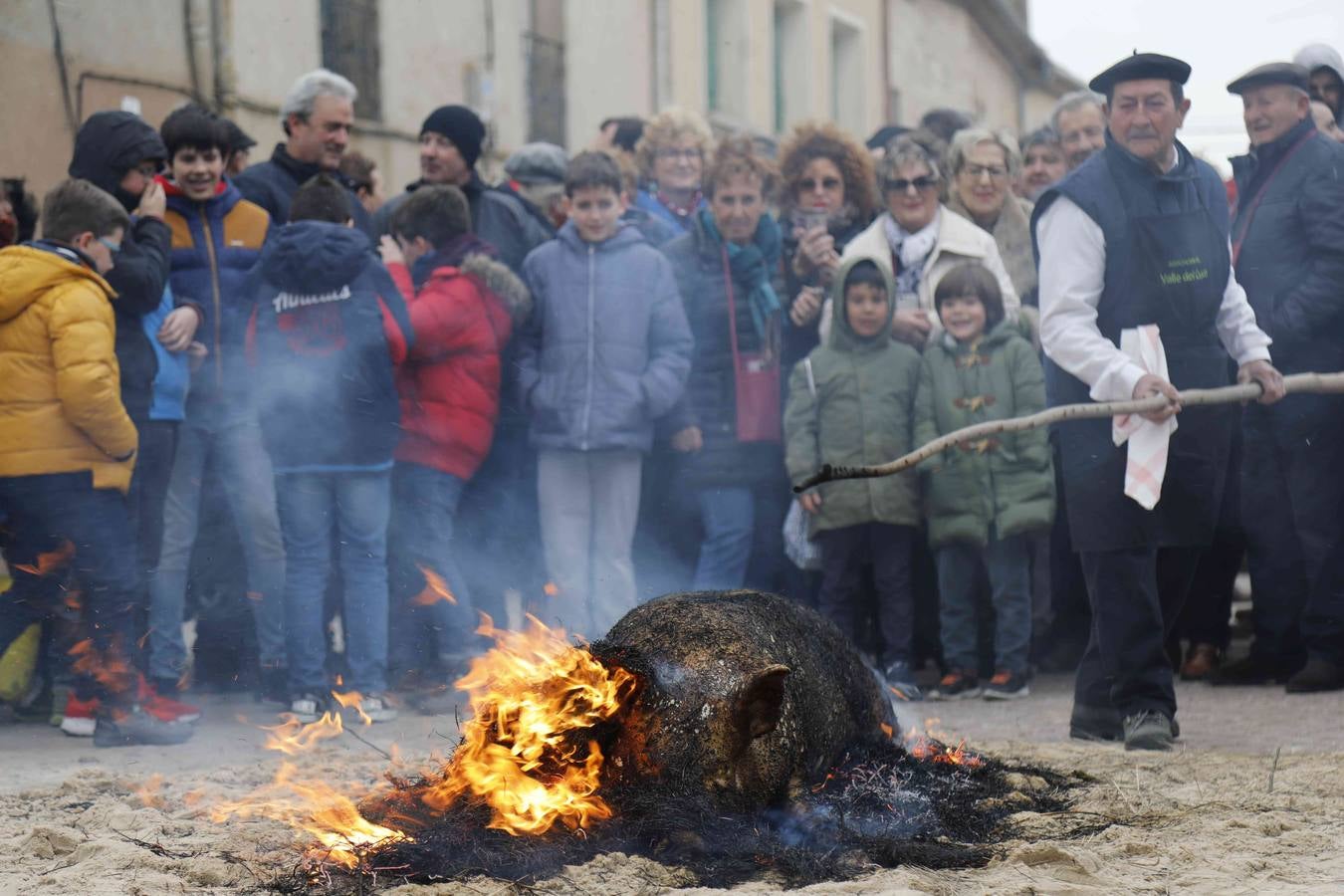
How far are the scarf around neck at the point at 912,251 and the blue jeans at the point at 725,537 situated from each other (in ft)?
4.42

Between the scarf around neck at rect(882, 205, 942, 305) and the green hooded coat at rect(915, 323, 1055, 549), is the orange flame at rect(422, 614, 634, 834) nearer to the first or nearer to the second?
the green hooded coat at rect(915, 323, 1055, 549)

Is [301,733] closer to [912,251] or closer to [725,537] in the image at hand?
[725,537]

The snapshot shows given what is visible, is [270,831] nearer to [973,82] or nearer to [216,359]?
[216,359]

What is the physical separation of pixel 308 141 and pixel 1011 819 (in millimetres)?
5328

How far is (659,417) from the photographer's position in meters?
8.27

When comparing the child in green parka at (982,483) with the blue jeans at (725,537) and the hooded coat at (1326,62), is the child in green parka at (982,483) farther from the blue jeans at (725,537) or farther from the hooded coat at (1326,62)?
the hooded coat at (1326,62)

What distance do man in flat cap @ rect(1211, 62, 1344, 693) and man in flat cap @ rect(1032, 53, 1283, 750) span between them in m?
1.18

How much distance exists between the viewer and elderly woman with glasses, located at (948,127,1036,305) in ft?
29.1

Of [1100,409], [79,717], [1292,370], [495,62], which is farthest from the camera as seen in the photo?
[495,62]

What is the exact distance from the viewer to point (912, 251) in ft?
28.0

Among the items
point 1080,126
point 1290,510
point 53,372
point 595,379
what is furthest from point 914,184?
point 53,372

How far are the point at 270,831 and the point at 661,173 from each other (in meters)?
5.41

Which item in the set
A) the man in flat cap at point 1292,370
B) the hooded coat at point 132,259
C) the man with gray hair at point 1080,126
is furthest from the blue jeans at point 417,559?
the man with gray hair at point 1080,126

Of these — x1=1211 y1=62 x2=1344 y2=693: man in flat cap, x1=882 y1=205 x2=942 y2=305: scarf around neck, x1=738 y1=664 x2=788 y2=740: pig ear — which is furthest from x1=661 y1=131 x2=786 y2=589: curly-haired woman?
x1=738 y1=664 x2=788 y2=740: pig ear
